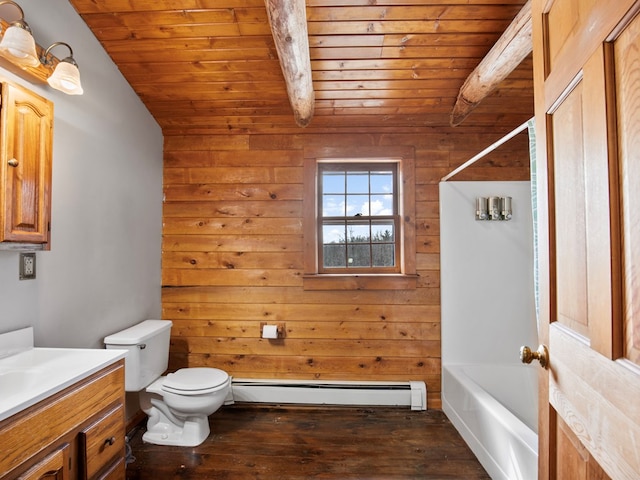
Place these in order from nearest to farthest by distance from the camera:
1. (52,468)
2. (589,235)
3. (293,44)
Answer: (589,235)
(52,468)
(293,44)

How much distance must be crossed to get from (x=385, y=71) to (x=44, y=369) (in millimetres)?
2415

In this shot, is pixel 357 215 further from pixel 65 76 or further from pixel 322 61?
pixel 65 76

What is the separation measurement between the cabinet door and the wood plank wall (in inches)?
60.1

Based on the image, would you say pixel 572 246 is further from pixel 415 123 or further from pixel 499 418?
pixel 415 123

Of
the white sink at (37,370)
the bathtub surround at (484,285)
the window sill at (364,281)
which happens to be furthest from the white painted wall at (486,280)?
the white sink at (37,370)

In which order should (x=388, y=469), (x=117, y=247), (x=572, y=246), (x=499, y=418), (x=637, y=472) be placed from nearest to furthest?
(x=637, y=472), (x=572, y=246), (x=499, y=418), (x=388, y=469), (x=117, y=247)

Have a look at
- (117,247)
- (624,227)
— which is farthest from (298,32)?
(117,247)

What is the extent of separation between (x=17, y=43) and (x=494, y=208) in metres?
2.83

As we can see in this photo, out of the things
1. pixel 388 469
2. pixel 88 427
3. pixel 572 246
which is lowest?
pixel 388 469

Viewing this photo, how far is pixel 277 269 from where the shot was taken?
2660mm

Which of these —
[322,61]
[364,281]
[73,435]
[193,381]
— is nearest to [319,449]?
[193,381]

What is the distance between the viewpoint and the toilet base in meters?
2.07

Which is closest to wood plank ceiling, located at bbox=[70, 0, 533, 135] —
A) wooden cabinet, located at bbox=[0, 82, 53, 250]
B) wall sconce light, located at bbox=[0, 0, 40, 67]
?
wall sconce light, located at bbox=[0, 0, 40, 67]

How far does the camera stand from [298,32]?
1578 millimetres
